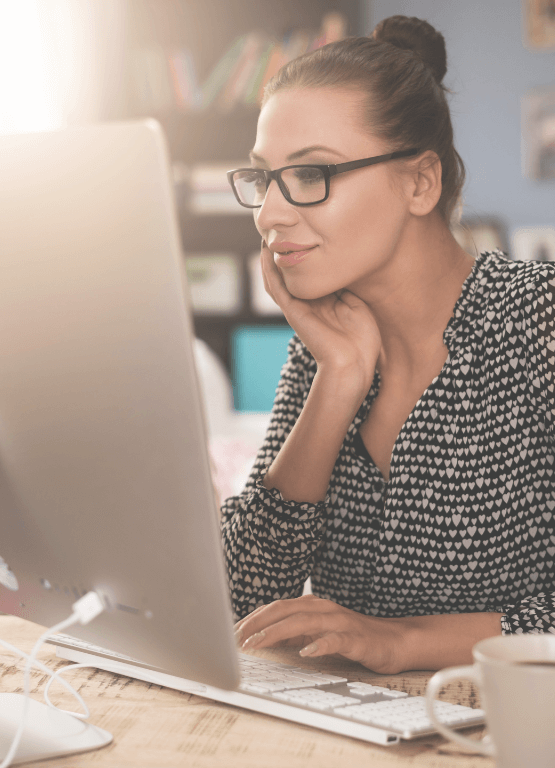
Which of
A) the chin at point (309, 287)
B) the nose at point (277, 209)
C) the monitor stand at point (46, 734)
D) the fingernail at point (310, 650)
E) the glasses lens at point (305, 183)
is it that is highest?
the glasses lens at point (305, 183)

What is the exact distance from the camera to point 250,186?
1157 mm

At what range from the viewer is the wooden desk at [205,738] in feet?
1.91

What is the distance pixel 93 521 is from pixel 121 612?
72 mm

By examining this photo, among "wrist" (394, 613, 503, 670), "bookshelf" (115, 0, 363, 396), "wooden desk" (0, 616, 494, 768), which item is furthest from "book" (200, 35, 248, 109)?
"wooden desk" (0, 616, 494, 768)

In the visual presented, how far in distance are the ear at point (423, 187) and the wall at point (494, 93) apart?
8.37 feet

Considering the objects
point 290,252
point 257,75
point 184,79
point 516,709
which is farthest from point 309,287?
point 184,79

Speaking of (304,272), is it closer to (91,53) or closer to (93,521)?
(93,521)

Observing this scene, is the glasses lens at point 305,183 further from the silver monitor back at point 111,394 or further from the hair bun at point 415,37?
the silver monitor back at point 111,394

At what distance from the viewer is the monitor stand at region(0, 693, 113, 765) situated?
59 centimetres

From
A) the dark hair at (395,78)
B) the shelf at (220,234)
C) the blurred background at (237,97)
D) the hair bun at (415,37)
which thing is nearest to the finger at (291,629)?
the dark hair at (395,78)

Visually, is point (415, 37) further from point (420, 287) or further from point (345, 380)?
point (345, 380)

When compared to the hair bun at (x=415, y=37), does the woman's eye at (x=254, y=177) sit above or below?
below

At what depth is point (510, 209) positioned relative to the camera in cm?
362

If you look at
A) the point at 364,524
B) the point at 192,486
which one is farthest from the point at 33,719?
the point at 364,524
